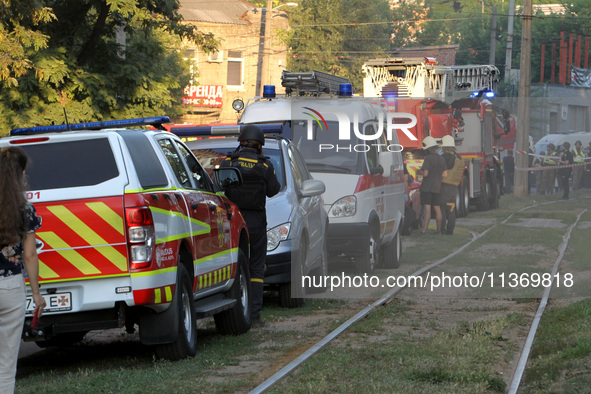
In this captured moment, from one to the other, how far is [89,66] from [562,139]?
743cm

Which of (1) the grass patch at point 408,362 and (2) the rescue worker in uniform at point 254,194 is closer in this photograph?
(1) the grass patch at point 408,362

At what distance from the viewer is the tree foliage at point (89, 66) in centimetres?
1527

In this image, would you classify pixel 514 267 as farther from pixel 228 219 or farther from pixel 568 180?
pixel 228 219

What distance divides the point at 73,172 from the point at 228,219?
7.37 ft

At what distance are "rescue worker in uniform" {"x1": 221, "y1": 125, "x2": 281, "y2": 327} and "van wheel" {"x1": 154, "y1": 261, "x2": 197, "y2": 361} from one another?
2086 mm

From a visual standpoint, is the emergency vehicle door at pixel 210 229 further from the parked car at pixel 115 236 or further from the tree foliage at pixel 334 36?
the tree foliage at pixel 334 36

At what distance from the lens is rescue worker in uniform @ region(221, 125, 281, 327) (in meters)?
10.2

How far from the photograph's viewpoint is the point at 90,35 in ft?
53.3

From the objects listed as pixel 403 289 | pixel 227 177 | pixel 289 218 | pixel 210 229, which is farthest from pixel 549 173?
pixel 210 229

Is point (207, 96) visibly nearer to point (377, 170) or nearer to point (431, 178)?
point (377, 170)

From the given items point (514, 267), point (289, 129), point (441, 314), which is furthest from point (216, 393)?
point (289, 129)

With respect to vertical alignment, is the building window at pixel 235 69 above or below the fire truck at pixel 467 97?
above

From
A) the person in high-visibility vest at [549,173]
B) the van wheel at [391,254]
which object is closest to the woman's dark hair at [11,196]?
the person in high-visibility vest at [549,173]

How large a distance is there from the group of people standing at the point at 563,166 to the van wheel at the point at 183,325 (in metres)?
6.20
